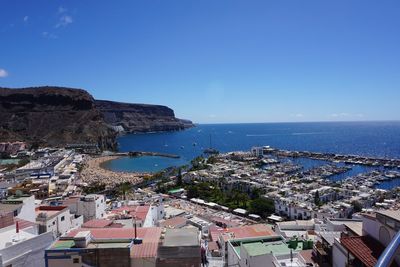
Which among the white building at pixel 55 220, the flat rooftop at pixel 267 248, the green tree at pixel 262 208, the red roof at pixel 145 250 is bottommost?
the green tree at pixel 262 208

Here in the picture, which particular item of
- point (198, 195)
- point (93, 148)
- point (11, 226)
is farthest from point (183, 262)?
point (93, 148)

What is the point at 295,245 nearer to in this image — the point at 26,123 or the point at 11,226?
the point at 11,226

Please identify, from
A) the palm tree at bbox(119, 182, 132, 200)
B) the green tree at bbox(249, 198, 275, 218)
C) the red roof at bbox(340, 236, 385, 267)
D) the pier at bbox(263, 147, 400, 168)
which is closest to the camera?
the red roof at bbox(340, 236, 385, 267)

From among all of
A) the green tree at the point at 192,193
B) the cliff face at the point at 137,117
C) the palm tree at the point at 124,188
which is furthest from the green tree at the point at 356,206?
the cliff face at the point at 137,117

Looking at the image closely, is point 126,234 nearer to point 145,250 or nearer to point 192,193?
point 145,250

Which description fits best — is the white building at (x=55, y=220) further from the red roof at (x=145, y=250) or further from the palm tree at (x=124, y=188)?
the palm tree at (x=124, y=188)

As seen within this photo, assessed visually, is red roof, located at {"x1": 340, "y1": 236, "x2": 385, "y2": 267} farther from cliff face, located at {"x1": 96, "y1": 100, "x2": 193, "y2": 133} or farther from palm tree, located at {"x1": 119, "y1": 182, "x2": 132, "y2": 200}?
cliff face, located at {"x1": 96, "y1": 100, "x2": 193, "y2": 133}

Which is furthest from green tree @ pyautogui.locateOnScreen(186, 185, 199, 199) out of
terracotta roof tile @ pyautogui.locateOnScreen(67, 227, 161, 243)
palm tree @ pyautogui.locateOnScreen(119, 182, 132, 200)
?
terracotta roof tile @ pyautogui.locateOnScreen(67, 227, 161, 243)
